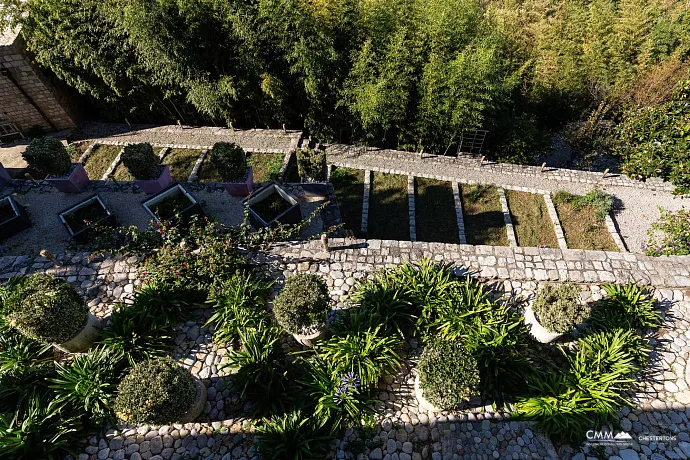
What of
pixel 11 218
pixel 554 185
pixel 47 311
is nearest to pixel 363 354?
pixel 47 311

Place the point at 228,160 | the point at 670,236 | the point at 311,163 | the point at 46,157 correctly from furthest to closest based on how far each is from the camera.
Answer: the point at 311,163 → the point at 670,236 → the point at 228,160 → the point at 46,157

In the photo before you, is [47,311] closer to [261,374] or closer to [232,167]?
[261,374]

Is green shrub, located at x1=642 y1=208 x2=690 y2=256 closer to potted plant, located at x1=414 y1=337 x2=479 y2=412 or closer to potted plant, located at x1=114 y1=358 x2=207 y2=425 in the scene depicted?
potted plant, located at x1=414 y1=337 x2=479 y2=412

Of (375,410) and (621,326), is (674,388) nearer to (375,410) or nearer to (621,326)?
(621,326)

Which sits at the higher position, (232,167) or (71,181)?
(232,167)

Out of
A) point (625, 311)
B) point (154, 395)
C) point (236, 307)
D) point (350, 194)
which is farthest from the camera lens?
point (350, 194)

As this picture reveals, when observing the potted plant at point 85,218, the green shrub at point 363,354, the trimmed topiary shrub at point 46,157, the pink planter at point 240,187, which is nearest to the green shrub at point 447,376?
the green shrub at point 363,354
